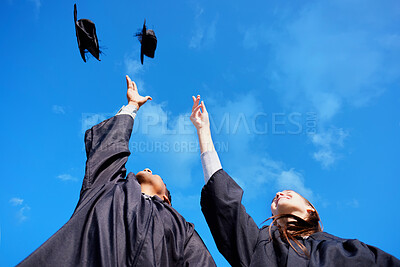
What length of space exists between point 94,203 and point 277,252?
1.44 metres

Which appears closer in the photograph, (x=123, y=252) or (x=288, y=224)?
(x=123, y=252)

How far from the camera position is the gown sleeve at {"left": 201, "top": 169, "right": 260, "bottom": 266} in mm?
2527

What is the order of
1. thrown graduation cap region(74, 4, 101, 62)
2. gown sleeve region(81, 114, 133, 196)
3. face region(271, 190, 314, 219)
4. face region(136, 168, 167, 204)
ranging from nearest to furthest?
face region(271, 190, 314, 219)
gown sleeve region(81, 114, 133, 196)
face region(136, 168, 167, 204)
thrown graduation cap region(74, 4, 101, 62)

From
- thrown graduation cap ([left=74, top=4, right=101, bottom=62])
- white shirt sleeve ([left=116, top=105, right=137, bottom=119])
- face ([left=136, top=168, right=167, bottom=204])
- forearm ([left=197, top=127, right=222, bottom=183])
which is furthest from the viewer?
thrown graduation cap ([left=74, top=4, right=101, bottom=62])

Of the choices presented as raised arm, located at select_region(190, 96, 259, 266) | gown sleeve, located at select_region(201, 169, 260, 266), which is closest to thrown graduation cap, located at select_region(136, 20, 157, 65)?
raised arm, located at select_region(190, 96, 259, 266)

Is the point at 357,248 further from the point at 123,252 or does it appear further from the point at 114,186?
the point at 114,186

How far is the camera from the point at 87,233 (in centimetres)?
241

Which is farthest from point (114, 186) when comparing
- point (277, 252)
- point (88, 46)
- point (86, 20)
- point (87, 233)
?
point (86, 20)

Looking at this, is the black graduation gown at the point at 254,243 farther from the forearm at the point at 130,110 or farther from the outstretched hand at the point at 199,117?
the forearm at the point at 130,110

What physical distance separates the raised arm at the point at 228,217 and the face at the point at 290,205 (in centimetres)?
43

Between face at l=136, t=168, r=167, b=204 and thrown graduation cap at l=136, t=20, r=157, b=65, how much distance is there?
1915 mm

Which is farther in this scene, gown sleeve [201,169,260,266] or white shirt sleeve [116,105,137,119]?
white shirt sleeve [116,105,137,119]

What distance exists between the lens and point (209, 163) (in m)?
2.83

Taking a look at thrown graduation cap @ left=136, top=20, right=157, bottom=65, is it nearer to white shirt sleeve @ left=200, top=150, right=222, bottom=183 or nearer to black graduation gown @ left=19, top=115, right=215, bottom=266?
black graduation gown @ left=19, top=115, right=215, bottom=266
